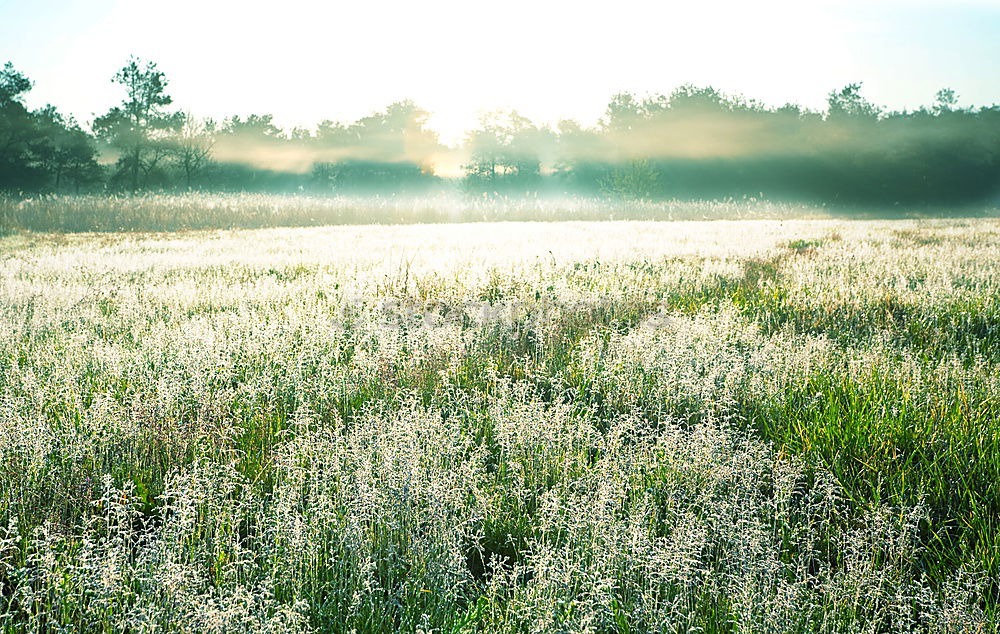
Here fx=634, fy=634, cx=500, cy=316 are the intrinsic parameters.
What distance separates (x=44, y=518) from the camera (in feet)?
9.08

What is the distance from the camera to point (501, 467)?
3.22m

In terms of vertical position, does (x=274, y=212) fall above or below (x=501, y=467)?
above

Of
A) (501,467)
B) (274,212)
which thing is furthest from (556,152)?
(501,467)

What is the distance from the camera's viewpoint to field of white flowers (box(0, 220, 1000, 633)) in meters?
2.18

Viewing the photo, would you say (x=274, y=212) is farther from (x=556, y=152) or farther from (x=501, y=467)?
(x=556, y=152)

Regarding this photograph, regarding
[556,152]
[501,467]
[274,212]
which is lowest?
[501,467]

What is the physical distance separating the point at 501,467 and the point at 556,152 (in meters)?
68.8

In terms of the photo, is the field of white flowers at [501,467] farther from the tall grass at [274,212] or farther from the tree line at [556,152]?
the tree line at [556,152]

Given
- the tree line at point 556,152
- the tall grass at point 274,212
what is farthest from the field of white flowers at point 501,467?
the tree line at point 556,152

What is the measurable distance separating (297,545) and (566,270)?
7.34 meters

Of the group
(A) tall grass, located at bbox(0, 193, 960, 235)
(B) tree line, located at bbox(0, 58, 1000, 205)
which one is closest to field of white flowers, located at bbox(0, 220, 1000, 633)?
(A) tall grass, located at bbox(0, 193, 960, 235)

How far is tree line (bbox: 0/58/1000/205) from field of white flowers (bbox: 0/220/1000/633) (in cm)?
4817

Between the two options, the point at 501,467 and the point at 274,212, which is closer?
the point at 501,467

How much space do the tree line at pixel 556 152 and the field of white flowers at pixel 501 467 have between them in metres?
48.2
